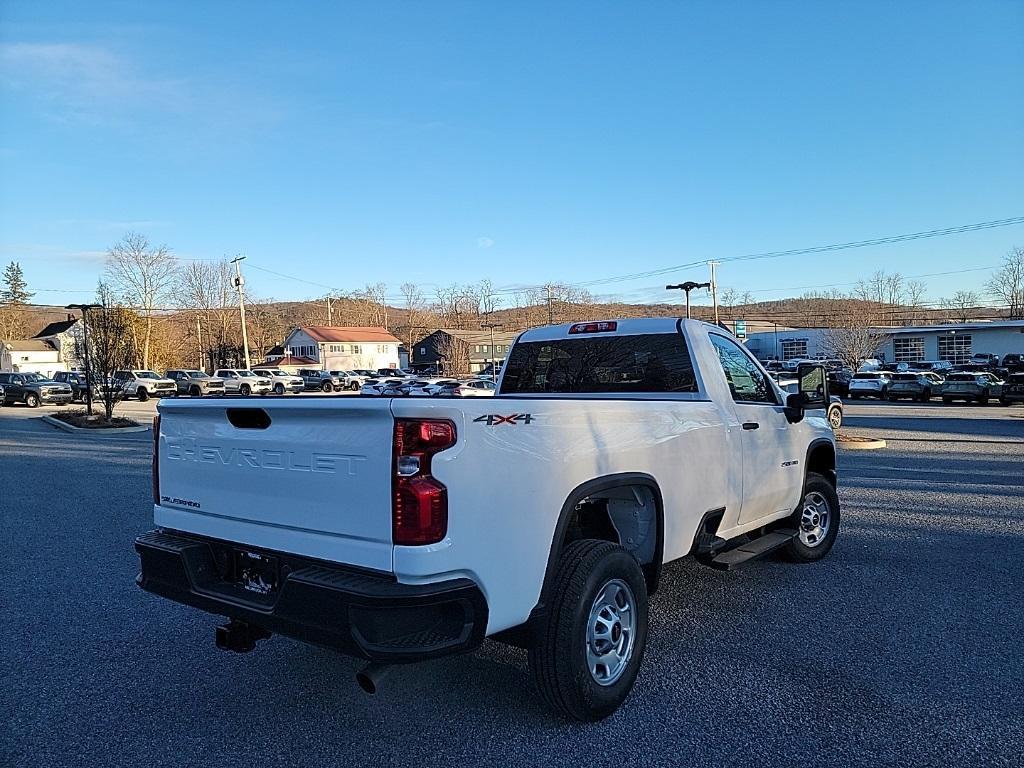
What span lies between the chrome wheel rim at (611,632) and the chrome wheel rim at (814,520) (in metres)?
3.03

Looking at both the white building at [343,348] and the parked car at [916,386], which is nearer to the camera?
the parked car at [916,386]

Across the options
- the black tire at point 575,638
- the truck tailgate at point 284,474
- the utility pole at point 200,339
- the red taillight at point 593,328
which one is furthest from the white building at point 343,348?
the black tire at point 575,638

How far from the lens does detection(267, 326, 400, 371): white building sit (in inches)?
3593

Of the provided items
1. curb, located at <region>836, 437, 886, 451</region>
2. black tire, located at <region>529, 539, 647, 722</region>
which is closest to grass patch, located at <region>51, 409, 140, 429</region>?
curb, located at <region>836, 437, 886, 451</region>

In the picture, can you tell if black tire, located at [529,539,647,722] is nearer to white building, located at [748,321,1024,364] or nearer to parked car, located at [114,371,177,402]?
parked car, located at [114,371,177,402]

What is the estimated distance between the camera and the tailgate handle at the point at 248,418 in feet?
11.0

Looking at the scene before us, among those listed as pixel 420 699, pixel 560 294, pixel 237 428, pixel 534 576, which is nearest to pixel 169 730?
pixel 420 699

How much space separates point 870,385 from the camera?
3891 centimetres

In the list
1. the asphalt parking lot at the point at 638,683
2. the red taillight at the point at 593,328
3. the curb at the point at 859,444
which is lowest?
the curb at the point at 859,444

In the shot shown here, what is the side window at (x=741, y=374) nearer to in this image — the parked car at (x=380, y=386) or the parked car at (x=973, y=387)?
the parked car at (x=380, y=386)

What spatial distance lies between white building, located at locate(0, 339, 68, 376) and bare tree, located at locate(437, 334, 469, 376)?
41.9 meters

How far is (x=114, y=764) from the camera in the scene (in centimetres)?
320

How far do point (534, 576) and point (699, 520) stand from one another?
63.9 inches

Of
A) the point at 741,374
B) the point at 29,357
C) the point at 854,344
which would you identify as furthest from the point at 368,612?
the point at 29,357
